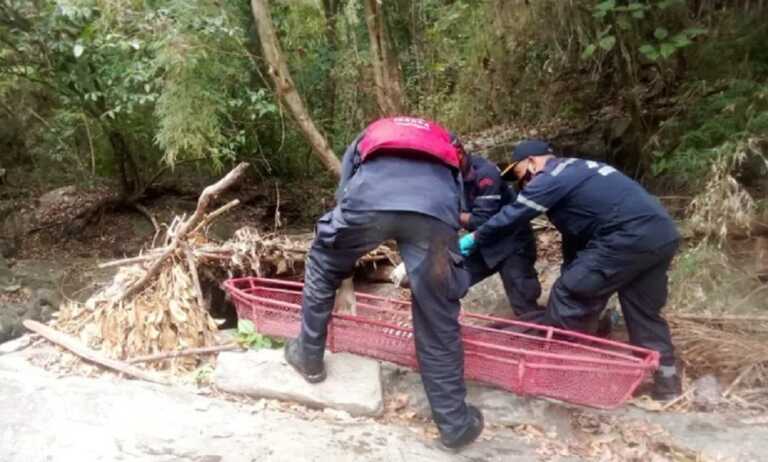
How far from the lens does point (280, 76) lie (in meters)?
6.21

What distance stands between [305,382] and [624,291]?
6.40 ft

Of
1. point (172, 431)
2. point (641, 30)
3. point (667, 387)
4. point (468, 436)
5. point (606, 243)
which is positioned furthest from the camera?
point (641, 30)

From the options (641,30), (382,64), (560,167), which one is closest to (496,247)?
(560,167)

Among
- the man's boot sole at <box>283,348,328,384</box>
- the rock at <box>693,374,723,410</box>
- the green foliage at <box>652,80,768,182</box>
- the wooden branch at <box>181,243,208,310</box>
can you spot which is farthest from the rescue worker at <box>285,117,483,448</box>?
the green foliage at <box>652,80,768,182</box>

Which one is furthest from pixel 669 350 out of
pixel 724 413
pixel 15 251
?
pixel 15 251

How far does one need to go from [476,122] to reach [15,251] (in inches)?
268

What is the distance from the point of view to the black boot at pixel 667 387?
155 inches

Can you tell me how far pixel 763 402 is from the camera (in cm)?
393

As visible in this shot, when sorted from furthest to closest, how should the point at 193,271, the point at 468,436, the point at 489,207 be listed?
the point at 489,207 < the point at 193,271 < the point at 468,436

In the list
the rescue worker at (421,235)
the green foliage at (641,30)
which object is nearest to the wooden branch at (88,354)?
the rescue worker at (421,235)

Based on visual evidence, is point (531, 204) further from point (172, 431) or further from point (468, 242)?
point (172, 431)

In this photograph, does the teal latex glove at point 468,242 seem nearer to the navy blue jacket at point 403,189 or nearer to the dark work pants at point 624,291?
the dark work pants at point 624,291

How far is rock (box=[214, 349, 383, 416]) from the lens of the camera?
3.51 meters

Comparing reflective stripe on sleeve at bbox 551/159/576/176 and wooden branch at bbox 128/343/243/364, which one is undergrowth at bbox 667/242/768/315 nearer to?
reflective stripe on sleeve at bbox 551/159/576/176
